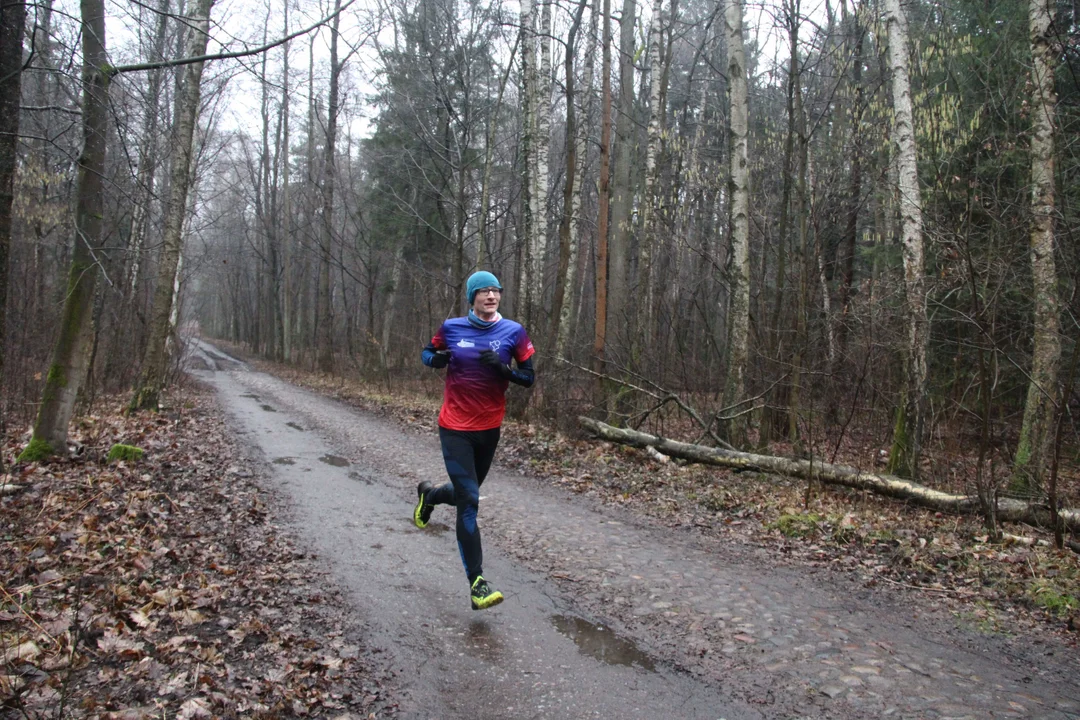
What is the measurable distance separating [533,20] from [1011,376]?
427 inches

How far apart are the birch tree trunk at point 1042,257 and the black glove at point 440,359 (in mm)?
6886

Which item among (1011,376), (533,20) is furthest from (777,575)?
(533,20)

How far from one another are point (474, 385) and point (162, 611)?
2.42 m

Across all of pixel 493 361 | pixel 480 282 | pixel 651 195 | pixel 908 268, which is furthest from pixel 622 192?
pixel 493 361

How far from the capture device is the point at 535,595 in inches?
199

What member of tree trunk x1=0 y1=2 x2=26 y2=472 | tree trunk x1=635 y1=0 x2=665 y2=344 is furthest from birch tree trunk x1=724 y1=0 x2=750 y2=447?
tree trunk x1=0 y1=2 x2=26 y2=472

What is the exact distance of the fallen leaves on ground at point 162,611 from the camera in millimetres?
3393

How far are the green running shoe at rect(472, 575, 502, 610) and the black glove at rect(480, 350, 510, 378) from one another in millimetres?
1366

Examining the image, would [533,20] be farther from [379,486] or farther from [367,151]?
[367,151]

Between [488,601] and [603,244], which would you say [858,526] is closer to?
[488,601]

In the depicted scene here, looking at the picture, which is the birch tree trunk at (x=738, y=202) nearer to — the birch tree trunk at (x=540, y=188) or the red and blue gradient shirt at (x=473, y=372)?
the birch tree trunk at (x=540, y=188)

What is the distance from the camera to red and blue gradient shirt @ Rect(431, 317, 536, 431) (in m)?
4.81

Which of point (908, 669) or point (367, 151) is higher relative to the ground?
point (367, 151)

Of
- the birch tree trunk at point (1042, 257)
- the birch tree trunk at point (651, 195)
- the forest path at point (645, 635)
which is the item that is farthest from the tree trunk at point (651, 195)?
the forest path at point (645, 635)
